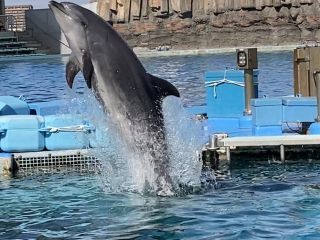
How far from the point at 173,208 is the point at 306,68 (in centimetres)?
552

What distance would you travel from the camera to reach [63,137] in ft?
31.5

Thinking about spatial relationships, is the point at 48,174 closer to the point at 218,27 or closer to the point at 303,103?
the point at 303,103

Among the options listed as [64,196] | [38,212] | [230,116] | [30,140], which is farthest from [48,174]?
[230,116]

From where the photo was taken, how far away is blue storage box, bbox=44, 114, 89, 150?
9562 mm

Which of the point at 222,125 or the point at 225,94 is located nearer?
the point at 222,125

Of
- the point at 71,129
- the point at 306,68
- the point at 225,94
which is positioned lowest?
the point at 71,129

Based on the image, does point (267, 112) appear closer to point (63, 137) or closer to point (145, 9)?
point (63, 137)

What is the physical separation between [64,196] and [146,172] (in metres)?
1.12

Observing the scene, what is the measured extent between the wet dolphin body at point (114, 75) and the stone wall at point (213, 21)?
46.2m

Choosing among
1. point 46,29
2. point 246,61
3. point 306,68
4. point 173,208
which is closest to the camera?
point 173,208

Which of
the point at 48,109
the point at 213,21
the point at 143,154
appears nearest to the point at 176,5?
the point at 213,21

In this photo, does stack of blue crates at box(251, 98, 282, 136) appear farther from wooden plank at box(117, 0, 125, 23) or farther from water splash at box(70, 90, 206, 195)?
wooden plank at box(117, 0, 125, 23)

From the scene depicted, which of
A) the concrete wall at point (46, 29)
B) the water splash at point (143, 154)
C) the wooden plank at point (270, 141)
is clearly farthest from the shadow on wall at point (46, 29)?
the water splash at point (143, 154)

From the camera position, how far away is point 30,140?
31.2 ft
